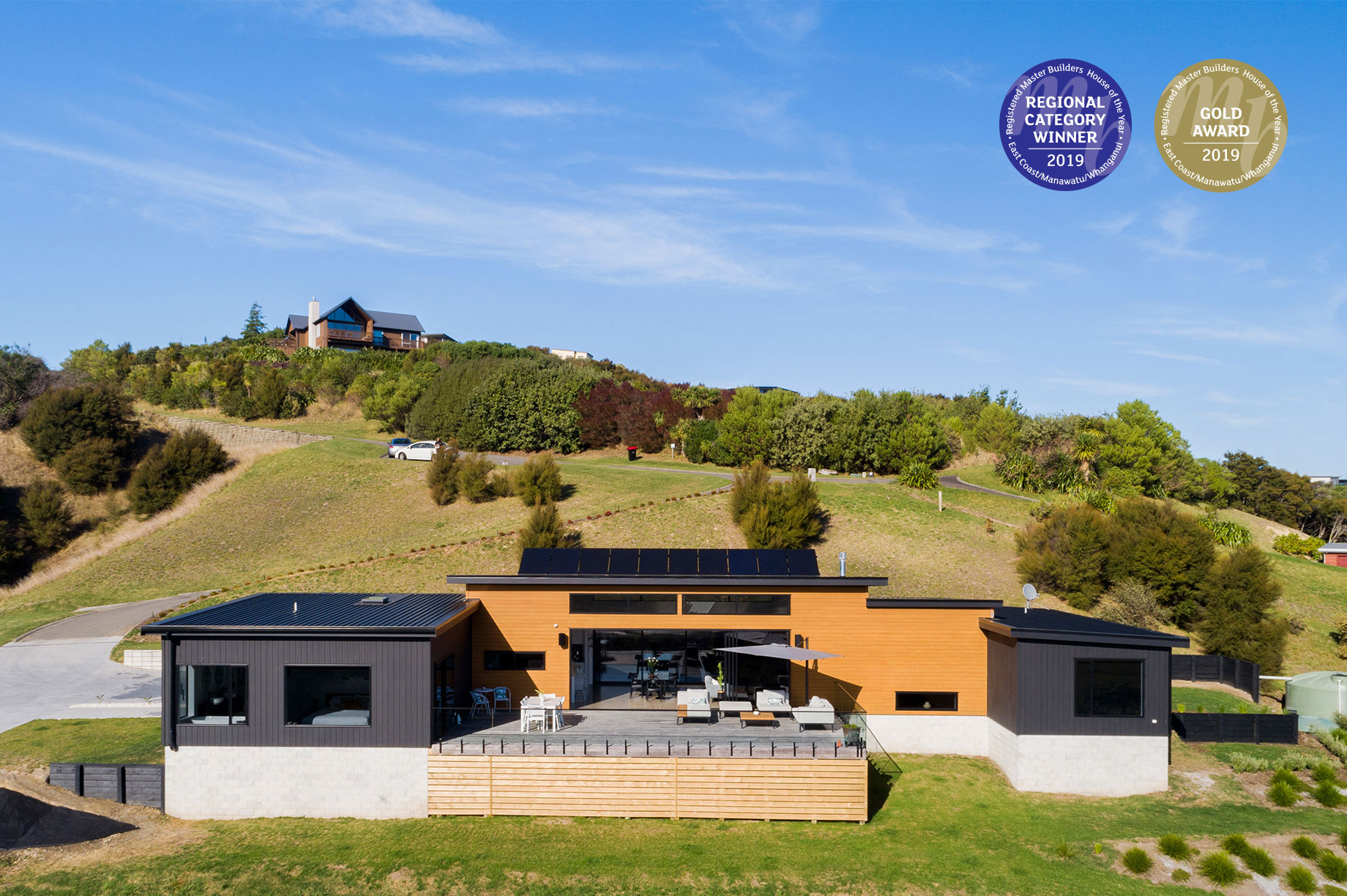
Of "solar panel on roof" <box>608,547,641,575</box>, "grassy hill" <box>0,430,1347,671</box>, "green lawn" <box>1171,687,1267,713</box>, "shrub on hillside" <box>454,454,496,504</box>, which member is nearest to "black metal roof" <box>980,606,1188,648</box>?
"green lawn" <box>1171,687,1267,713</box>

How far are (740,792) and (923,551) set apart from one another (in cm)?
2472

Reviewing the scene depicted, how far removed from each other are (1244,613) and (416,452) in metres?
45.7

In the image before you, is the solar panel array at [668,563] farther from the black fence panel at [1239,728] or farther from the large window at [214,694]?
the black fence panel at [1239,728]

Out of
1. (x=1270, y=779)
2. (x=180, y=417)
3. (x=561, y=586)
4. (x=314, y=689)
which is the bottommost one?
(x=1270, y=779)

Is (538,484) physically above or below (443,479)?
below

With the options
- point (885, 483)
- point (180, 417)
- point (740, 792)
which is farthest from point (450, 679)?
point (180, 417)

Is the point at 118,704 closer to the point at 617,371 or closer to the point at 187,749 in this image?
the point at 187,749

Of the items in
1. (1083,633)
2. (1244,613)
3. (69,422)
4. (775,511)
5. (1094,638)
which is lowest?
(1244,613)

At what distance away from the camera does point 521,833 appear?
556 inches

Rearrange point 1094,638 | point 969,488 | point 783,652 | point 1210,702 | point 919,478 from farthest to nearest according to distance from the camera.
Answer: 1. point 969,488
2. point 919,478
3. point 1210,702
4. point 783,652
5. point 1094,638

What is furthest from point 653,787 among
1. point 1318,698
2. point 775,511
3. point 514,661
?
point 775,511

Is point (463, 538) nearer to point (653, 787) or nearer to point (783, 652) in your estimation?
point (783, 652)

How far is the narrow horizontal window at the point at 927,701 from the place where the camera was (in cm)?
1862

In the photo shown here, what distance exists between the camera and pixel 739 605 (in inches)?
754
